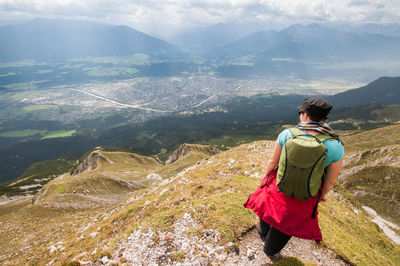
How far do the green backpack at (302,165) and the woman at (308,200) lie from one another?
1.42 feet

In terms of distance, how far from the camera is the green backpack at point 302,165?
573 centimetres

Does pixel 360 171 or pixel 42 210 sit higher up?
pixel 360 171

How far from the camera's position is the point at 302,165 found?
5828mm

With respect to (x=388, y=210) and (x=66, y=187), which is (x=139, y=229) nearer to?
(x=66, y=187)

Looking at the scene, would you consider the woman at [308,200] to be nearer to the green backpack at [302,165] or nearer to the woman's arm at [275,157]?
the woman's arm at [275,157]

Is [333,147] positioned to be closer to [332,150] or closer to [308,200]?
[332,150]

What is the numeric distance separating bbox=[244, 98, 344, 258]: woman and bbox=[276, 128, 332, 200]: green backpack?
0.43m

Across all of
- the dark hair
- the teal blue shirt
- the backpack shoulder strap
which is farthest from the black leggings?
the dark hair

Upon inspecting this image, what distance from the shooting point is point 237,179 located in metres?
19.1

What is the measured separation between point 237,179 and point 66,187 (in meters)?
59.7

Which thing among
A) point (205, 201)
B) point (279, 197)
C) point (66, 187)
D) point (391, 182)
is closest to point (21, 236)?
point (66, 187)

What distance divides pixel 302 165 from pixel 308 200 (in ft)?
6.27

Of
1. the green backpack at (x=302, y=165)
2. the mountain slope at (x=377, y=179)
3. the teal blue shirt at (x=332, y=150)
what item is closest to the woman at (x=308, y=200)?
the teal blue shirt at (x=332, y=150)

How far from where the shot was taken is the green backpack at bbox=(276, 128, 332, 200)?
573 cm
